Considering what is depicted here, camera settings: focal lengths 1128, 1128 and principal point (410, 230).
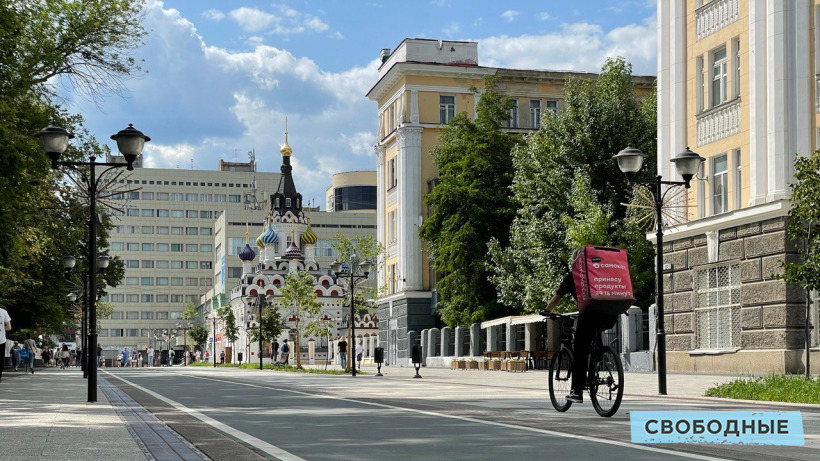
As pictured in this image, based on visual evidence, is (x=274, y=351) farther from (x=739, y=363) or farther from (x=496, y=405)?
(x=496, y=405)

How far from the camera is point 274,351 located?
76812 mm

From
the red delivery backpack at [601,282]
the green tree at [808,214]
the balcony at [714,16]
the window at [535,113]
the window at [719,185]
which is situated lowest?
the red delivery backpack at [601,282]

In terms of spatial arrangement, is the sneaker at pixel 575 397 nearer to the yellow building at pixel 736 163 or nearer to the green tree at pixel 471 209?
the yellow building at pixel 736 163

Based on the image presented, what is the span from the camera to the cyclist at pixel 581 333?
12.6 meters

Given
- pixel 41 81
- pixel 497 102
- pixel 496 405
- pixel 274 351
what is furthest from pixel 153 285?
pixel 496 405

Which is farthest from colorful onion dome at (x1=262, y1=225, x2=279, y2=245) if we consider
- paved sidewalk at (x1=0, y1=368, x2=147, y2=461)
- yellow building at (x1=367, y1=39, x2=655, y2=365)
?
paved sidewalk at (x1=0, y1=368, x2=147, y2=461)

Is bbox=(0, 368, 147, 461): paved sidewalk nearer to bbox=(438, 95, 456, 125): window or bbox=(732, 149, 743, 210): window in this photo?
bbox=(732, 149, 743, 210): window

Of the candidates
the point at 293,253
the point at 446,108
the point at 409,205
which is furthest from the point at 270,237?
the point at 446,108

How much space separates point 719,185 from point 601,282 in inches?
850

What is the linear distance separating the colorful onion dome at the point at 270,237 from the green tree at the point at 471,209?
226 feet

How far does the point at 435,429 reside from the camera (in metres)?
12.1

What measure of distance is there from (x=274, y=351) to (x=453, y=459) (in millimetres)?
68684

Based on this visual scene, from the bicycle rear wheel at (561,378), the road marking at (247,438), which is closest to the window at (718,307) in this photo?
the bicycle rear wheel at (561,378)

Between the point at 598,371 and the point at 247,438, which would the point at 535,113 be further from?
the point at 247,438
